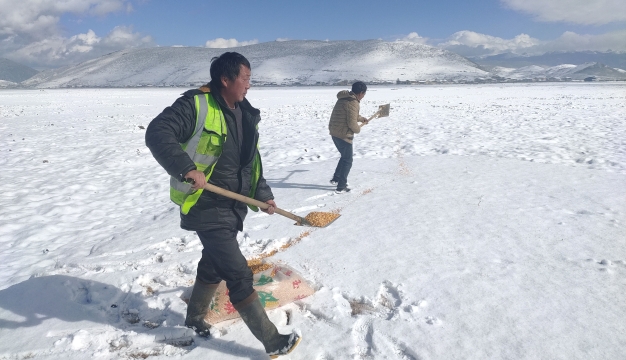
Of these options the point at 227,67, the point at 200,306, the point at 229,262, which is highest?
the point at 227,67

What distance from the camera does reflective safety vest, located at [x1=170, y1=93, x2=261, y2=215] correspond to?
101 inches

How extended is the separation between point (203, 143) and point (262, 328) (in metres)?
1.33

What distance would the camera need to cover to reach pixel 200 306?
307 centimetres

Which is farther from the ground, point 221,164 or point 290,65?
point 290,65

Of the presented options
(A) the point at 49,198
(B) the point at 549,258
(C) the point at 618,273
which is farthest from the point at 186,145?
(A) the point at 49,198

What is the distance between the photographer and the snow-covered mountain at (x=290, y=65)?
13188 centimetres

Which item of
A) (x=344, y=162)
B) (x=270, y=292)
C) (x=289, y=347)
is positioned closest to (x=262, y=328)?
(x=289, y=347)

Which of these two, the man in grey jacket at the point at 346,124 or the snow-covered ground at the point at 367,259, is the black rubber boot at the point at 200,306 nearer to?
the snow-covered ground at the point at 367,259

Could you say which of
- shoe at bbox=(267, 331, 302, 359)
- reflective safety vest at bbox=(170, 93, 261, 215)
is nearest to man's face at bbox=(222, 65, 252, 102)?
reflective safety vest at bbox=(170, 93, 261, 215)

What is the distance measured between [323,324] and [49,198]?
598 centimetres

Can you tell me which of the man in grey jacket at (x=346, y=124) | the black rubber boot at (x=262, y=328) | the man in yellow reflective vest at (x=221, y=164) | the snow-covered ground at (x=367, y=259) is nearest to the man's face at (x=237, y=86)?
the man in yellow reflective vest at (x=221, y=164)

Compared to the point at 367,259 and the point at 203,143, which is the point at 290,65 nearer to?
the point at 367,259

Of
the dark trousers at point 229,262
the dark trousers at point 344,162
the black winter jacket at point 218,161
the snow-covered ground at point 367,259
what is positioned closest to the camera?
the black winter jacket at point 218,161

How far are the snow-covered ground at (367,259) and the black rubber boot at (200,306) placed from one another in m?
0.09
